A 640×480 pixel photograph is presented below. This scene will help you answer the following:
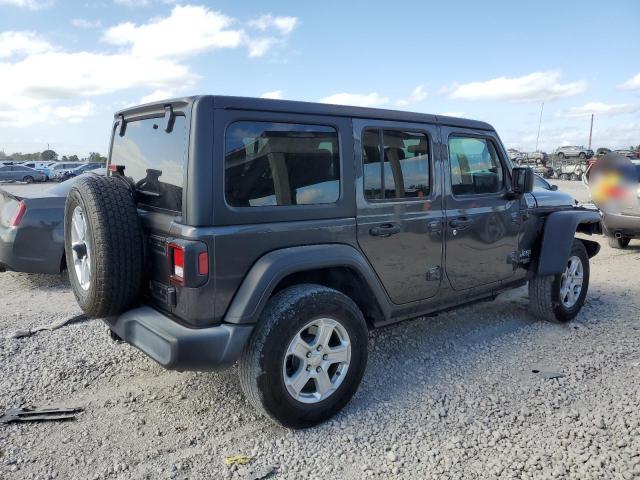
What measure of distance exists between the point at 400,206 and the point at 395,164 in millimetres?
292

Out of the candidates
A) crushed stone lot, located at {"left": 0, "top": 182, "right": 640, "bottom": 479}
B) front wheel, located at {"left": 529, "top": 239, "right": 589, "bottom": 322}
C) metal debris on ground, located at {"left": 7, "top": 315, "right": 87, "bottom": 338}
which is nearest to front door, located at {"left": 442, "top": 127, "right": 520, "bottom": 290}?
front wheel, located at {"left": 529, "top": 239, "right": 589, "bottom": 322}

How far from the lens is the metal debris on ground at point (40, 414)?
9.98ft

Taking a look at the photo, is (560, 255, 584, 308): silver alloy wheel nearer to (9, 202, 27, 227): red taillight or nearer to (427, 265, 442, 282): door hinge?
(427, 265, 442, 282): door hinge

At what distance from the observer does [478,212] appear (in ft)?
13.0

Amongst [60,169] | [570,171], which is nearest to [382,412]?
[570,171]

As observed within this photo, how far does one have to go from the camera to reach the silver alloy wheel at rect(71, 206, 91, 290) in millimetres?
3189

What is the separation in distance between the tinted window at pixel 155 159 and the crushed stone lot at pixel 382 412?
4.35 feet

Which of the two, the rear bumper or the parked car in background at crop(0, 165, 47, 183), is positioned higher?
the rear bumper

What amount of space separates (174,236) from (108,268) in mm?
420

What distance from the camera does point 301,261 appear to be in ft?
9.39

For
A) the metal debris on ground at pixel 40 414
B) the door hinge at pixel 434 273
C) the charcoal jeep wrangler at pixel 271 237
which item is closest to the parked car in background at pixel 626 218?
the door hinge at pixel 434 273

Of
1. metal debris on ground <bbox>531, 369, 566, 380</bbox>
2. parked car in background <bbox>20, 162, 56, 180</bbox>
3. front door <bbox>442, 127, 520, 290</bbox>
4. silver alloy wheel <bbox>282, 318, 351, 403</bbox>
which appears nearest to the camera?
silver alloy wheel <bbox>282, 318, 351, 403</bbox>

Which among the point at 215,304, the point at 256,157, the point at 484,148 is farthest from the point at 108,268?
the point at 484,148

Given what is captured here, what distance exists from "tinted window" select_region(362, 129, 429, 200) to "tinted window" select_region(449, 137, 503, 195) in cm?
33
